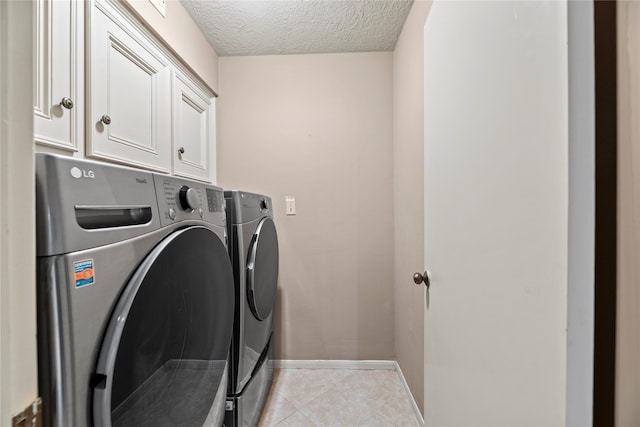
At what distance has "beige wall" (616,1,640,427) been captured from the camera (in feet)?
1.18

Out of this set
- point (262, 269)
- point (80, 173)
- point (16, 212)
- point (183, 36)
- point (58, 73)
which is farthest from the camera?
point (183, 36)

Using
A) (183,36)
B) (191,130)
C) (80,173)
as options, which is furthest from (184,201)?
(183,36)

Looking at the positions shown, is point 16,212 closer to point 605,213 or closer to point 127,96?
point 605,213

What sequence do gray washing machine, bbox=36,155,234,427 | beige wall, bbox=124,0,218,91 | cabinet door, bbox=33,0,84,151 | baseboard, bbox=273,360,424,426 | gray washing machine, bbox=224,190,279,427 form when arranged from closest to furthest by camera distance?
gray washing machine, bbox=36,155,234,427
cabinet door, bbox=33,0,84,151
gray washing machine, bbox=224,190,279,427
beige wall, bbox=124,0,218,91
baseboard, bbox=273,360,424,426

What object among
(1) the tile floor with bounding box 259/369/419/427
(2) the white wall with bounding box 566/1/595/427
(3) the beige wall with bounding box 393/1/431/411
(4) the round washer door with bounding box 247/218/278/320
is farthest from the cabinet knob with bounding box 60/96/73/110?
(1) the tile floor with bounding box 259/369/419/427

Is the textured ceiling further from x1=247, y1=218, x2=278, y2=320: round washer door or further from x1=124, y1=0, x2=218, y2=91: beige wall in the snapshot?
x1=247, y1=218, x2=278, y2=320: round washer door

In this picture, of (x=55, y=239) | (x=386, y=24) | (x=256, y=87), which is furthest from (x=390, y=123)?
(x=55, y=239)

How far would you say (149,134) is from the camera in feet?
4.44

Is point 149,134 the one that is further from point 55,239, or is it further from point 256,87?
point 55,239

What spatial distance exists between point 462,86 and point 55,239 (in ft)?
2.96

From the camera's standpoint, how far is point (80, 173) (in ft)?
1.52

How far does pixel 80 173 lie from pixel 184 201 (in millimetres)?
284

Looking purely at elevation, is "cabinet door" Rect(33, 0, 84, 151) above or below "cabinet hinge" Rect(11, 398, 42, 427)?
above

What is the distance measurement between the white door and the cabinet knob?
1221mm
